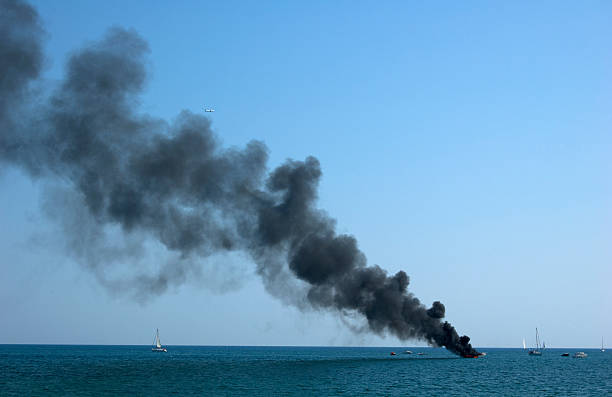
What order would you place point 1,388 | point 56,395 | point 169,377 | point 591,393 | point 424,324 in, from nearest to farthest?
point 56,395 → point 1,388 → point 591,393 → point 169,377 → point 424,324

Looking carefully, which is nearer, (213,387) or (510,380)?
(213,387)

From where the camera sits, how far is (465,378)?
129750 mm

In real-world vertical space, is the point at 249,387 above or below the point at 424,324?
below

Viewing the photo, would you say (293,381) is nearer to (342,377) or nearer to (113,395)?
A: (342,377)

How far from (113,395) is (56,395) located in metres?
7.71

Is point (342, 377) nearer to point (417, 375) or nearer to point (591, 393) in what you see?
point (417, 375)

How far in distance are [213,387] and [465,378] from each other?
56269 mm

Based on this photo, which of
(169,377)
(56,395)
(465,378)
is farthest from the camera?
(465,378)

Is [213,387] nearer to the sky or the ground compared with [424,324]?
nearer to the ground

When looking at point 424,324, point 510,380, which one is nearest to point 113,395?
point 510,380

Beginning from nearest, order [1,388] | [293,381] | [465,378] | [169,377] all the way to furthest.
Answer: [1,388]
[293,381]
[169,377]
[465,378]

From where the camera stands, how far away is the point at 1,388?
317ft

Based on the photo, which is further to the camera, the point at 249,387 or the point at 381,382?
the point at 381,382

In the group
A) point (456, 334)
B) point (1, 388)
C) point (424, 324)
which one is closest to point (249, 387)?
point (1, 388)
